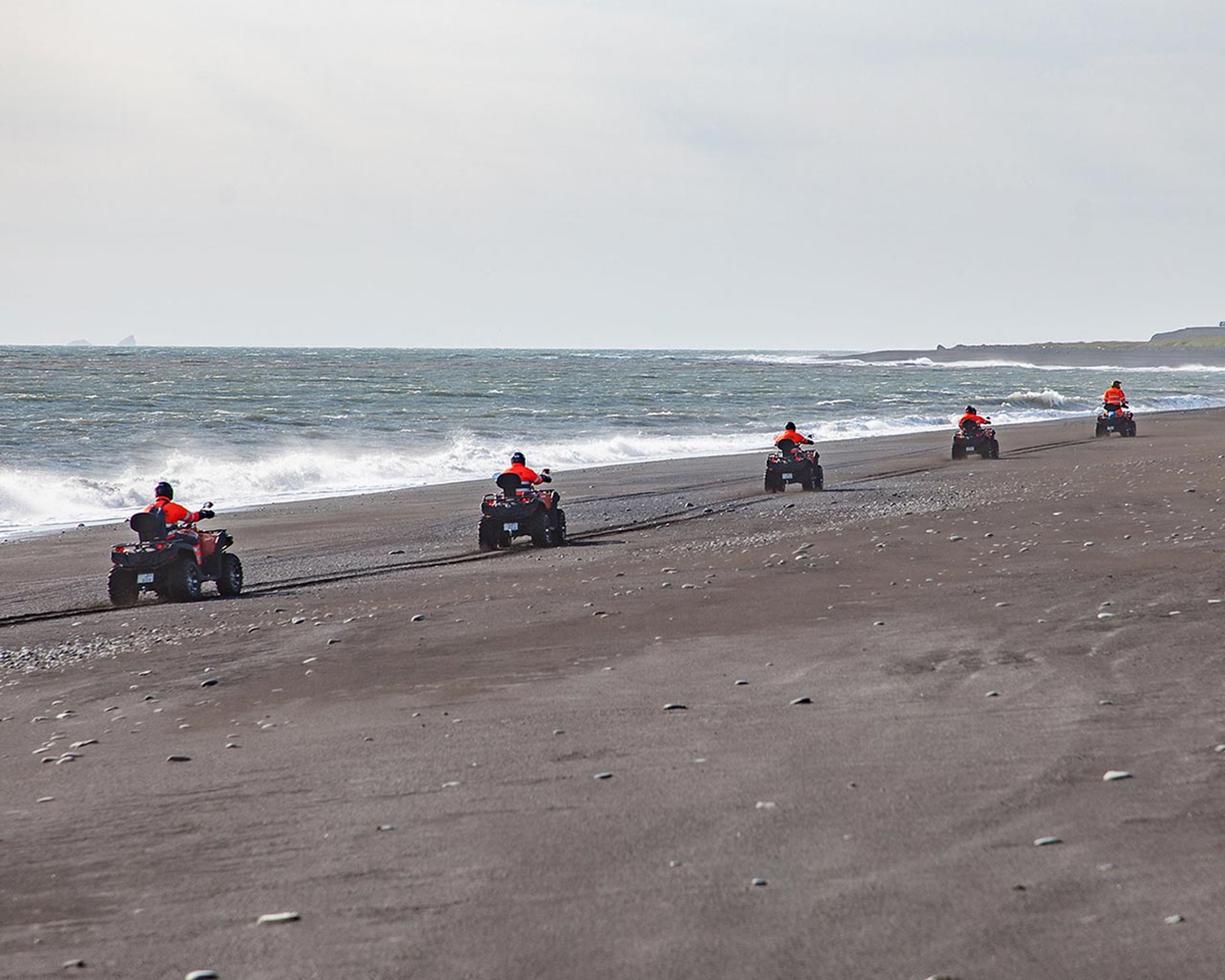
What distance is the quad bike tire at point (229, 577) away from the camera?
597 inches

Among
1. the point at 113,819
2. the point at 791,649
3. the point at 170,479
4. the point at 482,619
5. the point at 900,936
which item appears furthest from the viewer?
the point at 170,479

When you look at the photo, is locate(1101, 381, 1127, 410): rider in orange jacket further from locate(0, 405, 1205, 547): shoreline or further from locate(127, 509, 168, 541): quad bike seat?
locate(127, 509, 168, 541): quad bike seat

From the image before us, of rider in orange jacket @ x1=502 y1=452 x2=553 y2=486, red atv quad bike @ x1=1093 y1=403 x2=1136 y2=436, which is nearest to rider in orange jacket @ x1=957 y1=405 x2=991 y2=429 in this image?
red atv quad bike @ x1=1093 y1=403 x2=1136 y2=436

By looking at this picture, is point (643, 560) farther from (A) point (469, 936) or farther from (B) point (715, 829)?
(A) point (469, 936)

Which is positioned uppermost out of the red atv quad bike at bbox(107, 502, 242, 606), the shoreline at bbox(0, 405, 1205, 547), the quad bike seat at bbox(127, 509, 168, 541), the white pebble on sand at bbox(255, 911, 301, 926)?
the quad bike seat at bbox(127, 509, 168, 541)

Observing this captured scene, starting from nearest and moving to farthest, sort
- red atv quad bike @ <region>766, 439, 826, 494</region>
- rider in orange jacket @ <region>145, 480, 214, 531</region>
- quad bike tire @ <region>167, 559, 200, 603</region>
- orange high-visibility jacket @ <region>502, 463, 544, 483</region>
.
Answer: quad bike tire @ <region>167, 559, 200, 603</region>
rider in orange jacket @ <region>145, 480, 214, 531</region>
orange high-visibility jacket @ <region>502, 463, 544, 483</region>
red atv quad bike @ <region>766, 439, 826, 494</region>

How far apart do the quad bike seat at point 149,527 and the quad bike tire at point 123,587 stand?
45 cm

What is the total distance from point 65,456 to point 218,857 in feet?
108

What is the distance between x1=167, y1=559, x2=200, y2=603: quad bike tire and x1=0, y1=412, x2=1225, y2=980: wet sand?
0.70 m

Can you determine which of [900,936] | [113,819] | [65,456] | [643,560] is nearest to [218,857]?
[113,819]

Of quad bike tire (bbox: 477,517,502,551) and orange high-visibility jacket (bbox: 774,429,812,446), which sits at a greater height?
orange high-visibility jacket (bbox: 774,429,812,446)

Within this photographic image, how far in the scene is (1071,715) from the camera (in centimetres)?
776

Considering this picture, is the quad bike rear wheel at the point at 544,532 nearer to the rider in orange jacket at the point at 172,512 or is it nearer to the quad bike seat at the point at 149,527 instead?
the rider in orange jacket at the point at 172,512

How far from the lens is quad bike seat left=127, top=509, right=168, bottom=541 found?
15020 millimetres
